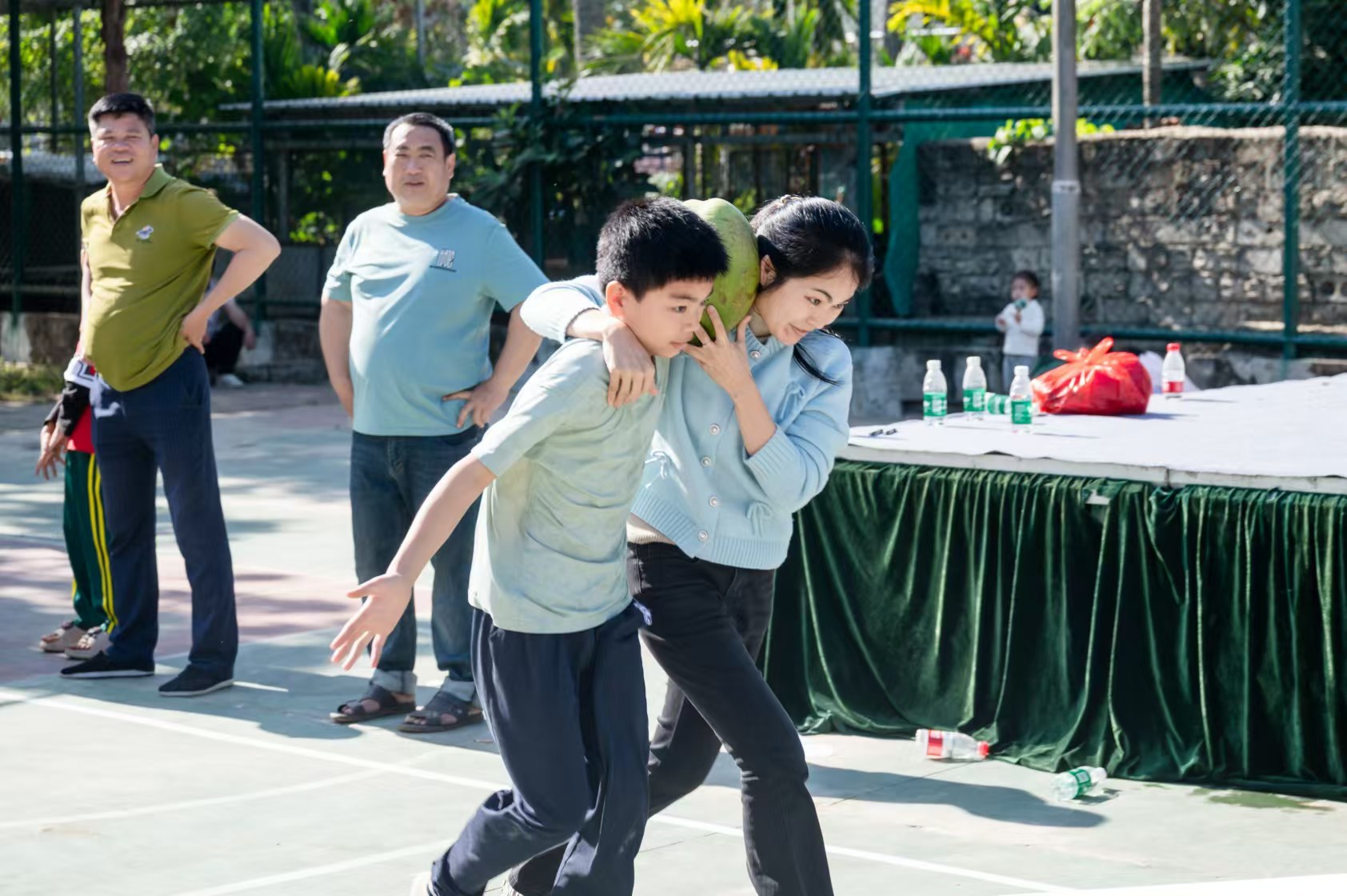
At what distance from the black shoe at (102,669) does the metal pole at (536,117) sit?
965 cm

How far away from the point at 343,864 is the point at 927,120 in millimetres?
10369

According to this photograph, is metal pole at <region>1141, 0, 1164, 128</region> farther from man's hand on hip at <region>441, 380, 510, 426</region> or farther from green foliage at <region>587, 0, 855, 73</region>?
man's hand on hip at <region>441, 380, 510, 426</region>

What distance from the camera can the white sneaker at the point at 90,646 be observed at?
23.5ft

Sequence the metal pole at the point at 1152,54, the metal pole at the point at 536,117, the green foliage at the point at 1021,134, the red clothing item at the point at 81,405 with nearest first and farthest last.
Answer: the red clothing item at the point at 81,405 → the green foliage at the point at 1021,134 → the metal pole at the point at 536,117 → the metal pole at the point at 1152,54

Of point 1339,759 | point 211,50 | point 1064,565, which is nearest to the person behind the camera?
point 1339,759

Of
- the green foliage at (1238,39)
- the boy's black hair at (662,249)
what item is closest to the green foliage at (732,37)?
the green foliage at (1238,39)

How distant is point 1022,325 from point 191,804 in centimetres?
928

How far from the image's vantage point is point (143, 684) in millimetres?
7000

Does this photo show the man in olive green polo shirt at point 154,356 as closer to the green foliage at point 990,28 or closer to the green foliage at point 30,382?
the green foliage at point 30,382

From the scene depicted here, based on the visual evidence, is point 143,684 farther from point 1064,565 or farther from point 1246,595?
point 1246,595

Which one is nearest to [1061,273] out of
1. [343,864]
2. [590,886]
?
[343,864]

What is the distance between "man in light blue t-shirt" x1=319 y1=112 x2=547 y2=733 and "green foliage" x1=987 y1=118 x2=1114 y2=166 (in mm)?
9335

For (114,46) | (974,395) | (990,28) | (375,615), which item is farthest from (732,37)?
(375,615)

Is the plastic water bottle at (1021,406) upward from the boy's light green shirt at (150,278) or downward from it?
downward
